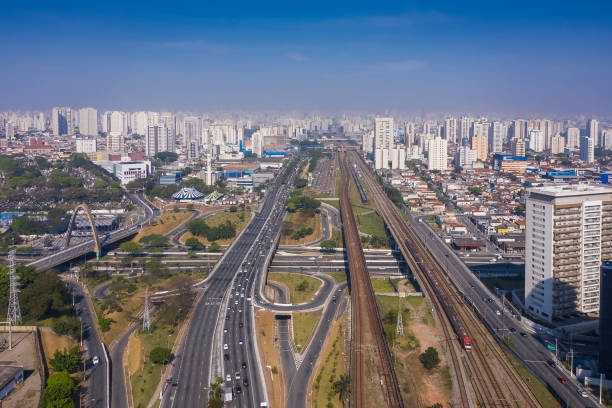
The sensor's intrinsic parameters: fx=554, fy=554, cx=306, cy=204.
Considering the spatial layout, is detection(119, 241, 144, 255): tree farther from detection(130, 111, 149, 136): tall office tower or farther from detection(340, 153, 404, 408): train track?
detection(130, 111, 149, 136): tall office tower

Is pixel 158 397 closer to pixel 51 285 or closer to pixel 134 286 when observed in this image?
pixel 51 285

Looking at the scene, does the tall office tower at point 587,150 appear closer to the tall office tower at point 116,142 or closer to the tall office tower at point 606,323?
the tall office tower at point 606,323

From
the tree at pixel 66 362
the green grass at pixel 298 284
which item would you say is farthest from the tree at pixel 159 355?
the green grass at pixel 298 284

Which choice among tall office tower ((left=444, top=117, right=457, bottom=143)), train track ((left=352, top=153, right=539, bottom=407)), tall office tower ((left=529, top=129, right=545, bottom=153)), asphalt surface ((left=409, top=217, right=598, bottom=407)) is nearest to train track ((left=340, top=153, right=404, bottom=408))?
train track ((left=352, top=153, right=539, bottom=407))

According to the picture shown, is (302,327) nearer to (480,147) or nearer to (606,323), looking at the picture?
(606,323)

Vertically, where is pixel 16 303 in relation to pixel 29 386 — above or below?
above

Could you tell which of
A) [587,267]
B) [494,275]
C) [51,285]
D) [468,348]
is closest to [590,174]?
[494,275]
